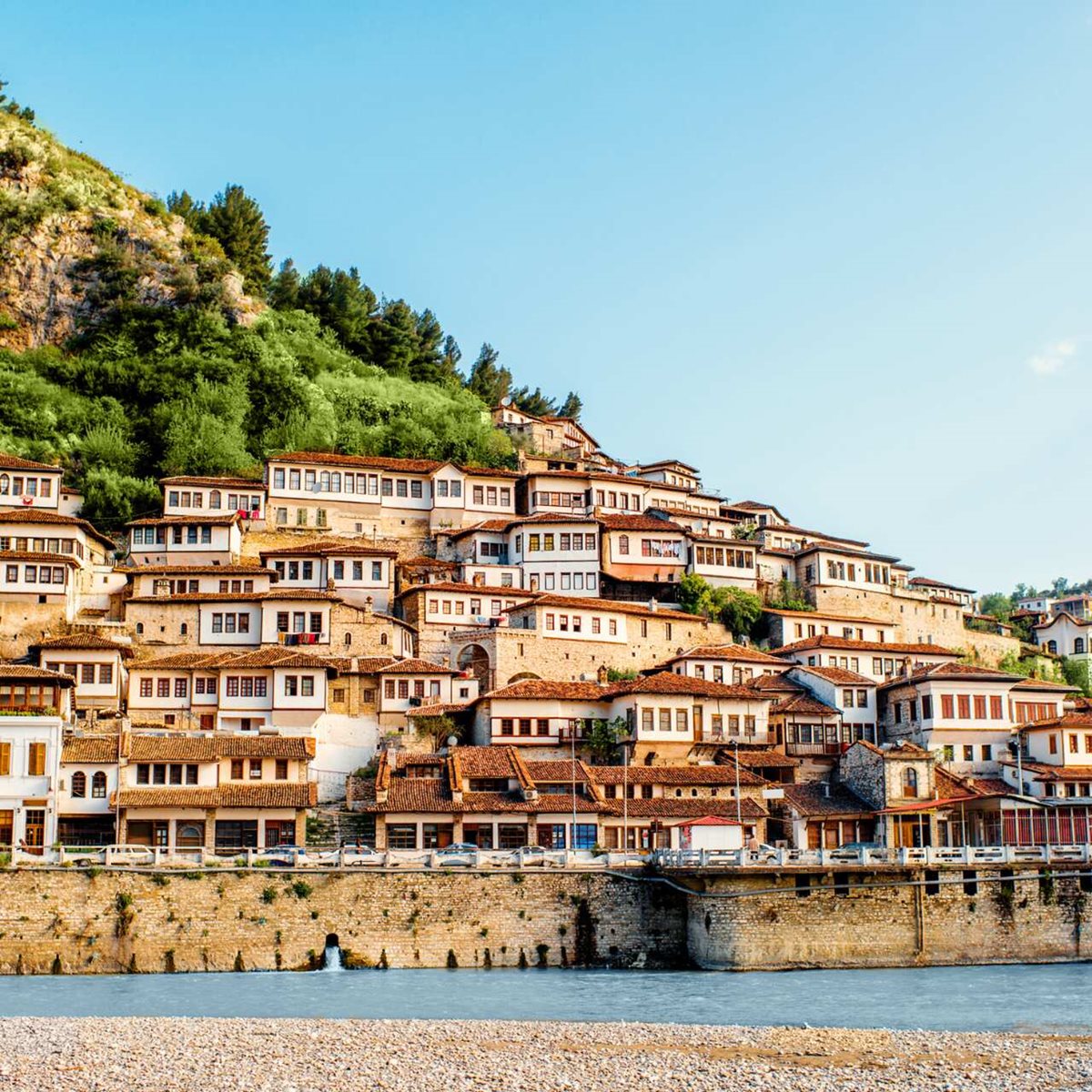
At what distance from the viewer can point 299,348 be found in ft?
335

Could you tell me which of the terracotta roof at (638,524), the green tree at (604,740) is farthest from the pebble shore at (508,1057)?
the terracotta roof at (638,524)

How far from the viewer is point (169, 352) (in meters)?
93.8

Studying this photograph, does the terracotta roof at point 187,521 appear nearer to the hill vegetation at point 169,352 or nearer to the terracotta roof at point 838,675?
the hill vegetation at point 169,352

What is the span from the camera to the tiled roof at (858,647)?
7231 centimetres

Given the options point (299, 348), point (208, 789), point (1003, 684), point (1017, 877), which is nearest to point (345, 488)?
point (299, 348)

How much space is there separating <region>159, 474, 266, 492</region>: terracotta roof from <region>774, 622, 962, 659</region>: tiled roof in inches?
1195

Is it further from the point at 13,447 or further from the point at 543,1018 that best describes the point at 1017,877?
the point at 13,447

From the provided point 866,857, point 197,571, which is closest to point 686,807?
point 866,857

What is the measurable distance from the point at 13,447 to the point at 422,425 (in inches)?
1033

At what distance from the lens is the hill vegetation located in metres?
86.2

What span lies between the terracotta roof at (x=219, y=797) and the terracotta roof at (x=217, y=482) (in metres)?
29.5

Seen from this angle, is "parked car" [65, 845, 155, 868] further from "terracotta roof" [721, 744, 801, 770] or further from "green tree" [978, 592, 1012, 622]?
"green tree" [978, 592, 1012, 622]

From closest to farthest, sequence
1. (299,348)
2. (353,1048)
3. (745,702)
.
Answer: (353,1048)
(745,702)
(299,348)

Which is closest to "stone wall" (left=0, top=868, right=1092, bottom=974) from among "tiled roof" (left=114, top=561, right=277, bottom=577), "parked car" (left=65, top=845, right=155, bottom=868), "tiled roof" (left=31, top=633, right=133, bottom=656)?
"parked car" (left=65, top=845, right=155, bottom=868)
